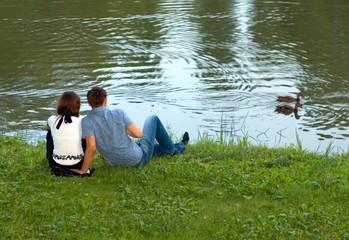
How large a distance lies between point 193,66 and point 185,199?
36.9 ft

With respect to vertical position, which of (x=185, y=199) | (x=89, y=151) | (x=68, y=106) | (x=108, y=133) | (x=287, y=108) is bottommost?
(x=287, y=108)

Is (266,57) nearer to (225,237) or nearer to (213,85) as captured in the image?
(213,85)

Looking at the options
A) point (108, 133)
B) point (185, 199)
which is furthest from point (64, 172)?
point (185, 199)

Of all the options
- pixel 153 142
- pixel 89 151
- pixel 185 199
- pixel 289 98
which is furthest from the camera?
pixel 289 98

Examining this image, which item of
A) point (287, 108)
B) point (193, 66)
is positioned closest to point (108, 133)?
point (287, 108)

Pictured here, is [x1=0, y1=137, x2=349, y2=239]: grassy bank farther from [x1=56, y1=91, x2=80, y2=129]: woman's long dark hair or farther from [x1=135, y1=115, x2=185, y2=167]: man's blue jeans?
[x1=56, y1=91, x2=80, y2=129]: woman's long dark hair

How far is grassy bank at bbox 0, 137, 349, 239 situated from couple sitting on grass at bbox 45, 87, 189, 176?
0.66 feet

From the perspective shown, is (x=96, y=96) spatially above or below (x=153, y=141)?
above

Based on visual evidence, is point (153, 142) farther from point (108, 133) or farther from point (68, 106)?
point (68, 106)

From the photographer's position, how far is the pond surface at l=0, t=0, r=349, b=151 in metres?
12.8

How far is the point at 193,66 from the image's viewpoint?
17.6 m

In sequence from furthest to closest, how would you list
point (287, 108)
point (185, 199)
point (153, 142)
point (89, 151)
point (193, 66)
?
point (193, 66)
point (287, 108)
point (153, 142)
point (89, 151)
point (185, 199)

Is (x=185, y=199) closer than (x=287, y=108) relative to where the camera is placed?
Yes

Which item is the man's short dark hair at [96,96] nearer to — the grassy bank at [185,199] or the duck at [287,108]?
the grassy bank at [185,199]
